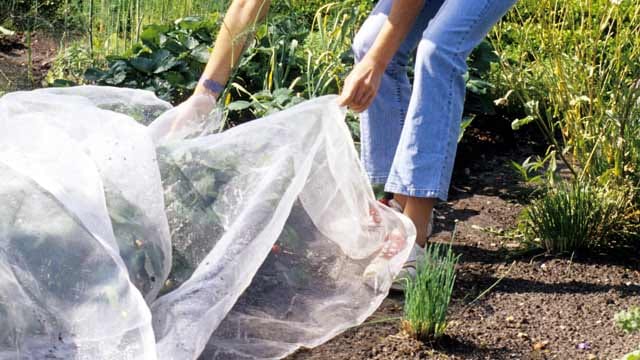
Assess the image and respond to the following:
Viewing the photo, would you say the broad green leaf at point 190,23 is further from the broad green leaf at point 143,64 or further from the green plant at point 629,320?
the green plant at point 629,320

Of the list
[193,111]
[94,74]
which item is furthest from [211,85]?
[94,74]

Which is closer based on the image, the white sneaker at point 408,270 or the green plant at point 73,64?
the white sneaker at point 408,270

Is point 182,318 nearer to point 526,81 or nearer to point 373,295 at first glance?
point 373,295

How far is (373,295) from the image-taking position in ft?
9.64

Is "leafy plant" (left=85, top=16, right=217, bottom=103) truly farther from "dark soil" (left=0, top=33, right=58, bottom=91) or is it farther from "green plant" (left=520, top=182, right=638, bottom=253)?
"green plant" (left=520, top=182, right=638, bottom=253)

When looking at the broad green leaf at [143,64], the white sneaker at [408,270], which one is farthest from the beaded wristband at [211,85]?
the broad green leaf at [143,64]

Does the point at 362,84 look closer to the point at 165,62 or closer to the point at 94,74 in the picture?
the point at 165,62

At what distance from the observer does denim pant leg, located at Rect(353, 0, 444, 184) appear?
3.26 meters

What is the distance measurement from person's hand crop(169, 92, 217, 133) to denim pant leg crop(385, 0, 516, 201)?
57 cm

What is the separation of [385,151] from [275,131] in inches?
25.7

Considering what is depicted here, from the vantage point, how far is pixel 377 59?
2891 mm

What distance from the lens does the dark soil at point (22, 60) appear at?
16.4ft

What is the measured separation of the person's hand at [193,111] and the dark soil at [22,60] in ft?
6.14

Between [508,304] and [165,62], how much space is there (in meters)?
1.88
